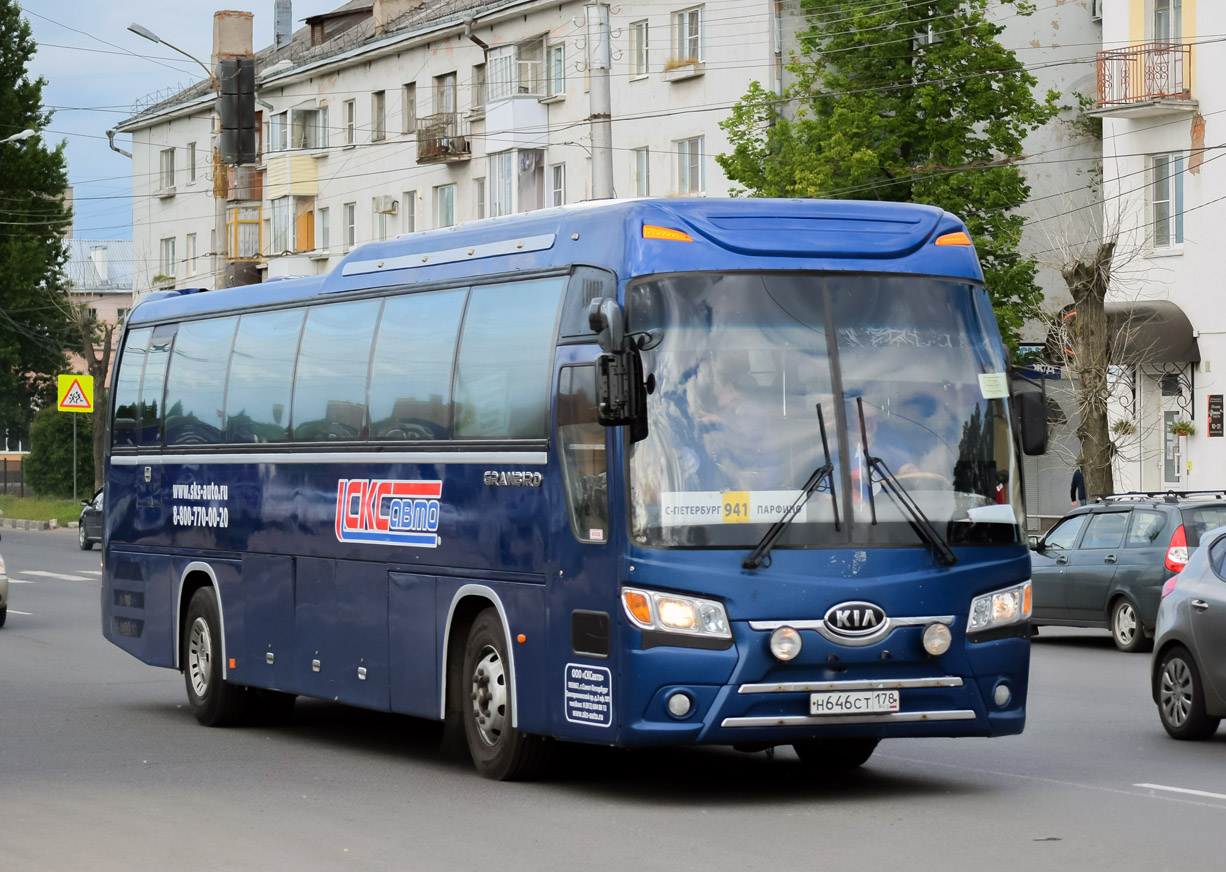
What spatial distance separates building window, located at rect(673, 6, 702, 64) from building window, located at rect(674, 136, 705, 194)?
190 cm

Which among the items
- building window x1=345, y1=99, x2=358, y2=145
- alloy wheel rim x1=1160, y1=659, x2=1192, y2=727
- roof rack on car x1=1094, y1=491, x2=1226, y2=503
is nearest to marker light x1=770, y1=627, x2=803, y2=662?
alloy wheel rim x1=1160, y1=659, x2=1192, y2=727

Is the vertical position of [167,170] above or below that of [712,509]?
above

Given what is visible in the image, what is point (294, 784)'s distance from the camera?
12.0m

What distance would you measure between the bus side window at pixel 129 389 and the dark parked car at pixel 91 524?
27.4 m

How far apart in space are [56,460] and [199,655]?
5714 cm

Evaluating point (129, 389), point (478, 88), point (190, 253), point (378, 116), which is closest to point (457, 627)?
point (129, 389)

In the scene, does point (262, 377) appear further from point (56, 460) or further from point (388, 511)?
point (56, 460)

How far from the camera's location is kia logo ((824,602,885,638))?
10750mm

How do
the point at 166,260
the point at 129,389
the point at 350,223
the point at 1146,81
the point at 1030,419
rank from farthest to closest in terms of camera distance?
the point at 166,260 → the point at 350,223 → the point at 1146,81 → the point at 129,389 → the point at 1030,419

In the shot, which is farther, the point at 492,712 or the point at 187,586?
the point at 187,586

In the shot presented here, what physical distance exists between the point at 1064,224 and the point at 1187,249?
24.4ft

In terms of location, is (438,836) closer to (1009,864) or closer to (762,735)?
(762,735)

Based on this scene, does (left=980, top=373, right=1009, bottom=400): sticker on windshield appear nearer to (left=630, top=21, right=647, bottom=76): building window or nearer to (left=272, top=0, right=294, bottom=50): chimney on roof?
(left=630, top=21, right=647, bottom=76): building window

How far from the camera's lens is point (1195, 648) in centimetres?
1405
